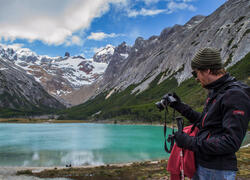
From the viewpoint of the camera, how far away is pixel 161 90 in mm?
183625

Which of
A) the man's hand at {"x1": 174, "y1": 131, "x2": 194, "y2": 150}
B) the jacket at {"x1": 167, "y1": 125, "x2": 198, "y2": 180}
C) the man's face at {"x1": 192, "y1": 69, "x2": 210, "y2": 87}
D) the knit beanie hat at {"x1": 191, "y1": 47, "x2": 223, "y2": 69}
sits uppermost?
the knit beanie hat at {"x1": 191, "y1": 47, "x2": 223, "y2": 69}

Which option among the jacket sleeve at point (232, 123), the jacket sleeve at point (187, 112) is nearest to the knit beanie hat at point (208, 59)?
the jacket sleeve at point (232, 123)

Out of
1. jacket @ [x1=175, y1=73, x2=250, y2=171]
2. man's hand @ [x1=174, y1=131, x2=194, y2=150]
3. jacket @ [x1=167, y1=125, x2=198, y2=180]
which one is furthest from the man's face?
man's hand @ [x1=174, y1=131, x2=194, y2=150]

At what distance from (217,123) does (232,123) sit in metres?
0.31

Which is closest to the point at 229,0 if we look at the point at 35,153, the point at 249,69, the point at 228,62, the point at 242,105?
the point at 228,62

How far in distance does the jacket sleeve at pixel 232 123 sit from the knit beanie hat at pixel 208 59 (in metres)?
0.61

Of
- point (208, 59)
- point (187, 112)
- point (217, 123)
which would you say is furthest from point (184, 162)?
point (208, 59)

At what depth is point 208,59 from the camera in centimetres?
372

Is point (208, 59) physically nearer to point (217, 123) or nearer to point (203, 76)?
point (203, 76)

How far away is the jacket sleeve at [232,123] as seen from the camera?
3205mm

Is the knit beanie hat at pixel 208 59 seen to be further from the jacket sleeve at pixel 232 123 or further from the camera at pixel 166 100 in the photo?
the camera at pixel 166 100

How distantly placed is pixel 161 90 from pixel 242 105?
182554 mm

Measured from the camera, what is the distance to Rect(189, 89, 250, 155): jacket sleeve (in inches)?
126

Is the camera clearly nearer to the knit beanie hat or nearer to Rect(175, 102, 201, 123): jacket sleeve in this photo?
Rect(175, 102, 201, 123): jacket sleeve
